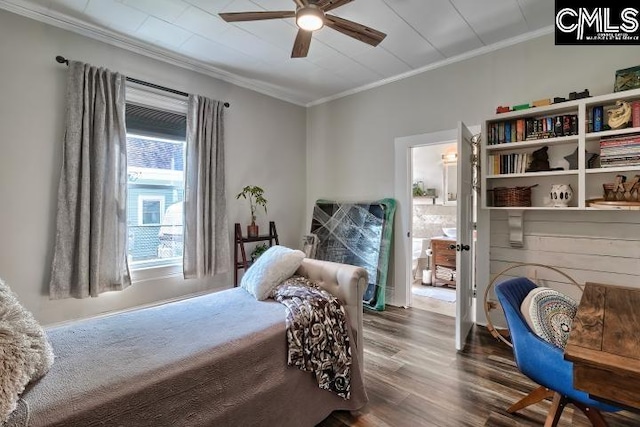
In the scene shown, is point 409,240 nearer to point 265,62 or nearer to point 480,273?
point 480,273

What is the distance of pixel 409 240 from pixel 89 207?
317 cm

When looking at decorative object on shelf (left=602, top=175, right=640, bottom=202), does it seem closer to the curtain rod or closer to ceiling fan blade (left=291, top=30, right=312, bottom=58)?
ceiling fan blade (left=291, top=30, right=312, bottom=58)

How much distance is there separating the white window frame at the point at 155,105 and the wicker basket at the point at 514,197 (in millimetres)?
3249

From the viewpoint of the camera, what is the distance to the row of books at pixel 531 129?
2.42 metres

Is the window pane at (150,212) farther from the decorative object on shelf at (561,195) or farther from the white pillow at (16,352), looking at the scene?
the decorative object on shelf at (561,195)

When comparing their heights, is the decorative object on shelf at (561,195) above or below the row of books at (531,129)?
below

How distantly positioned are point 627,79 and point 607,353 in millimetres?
2263

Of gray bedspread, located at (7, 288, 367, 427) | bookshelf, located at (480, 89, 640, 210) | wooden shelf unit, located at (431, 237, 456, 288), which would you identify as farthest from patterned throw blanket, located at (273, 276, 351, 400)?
wooden shelf unit, located at (431, 237, 456, 288)

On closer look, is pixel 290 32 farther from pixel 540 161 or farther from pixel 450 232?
pixel 450 232

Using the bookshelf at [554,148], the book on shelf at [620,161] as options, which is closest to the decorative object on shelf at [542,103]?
the bookshelf at [554,148]

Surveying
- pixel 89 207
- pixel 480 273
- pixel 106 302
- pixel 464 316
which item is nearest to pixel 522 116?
pixel 480 273

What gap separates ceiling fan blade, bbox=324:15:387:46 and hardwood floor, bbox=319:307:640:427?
7.77 feet

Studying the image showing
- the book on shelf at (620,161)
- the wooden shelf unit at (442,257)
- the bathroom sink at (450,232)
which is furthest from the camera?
the bathroom sink at (450,232)

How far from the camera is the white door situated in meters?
2.54
